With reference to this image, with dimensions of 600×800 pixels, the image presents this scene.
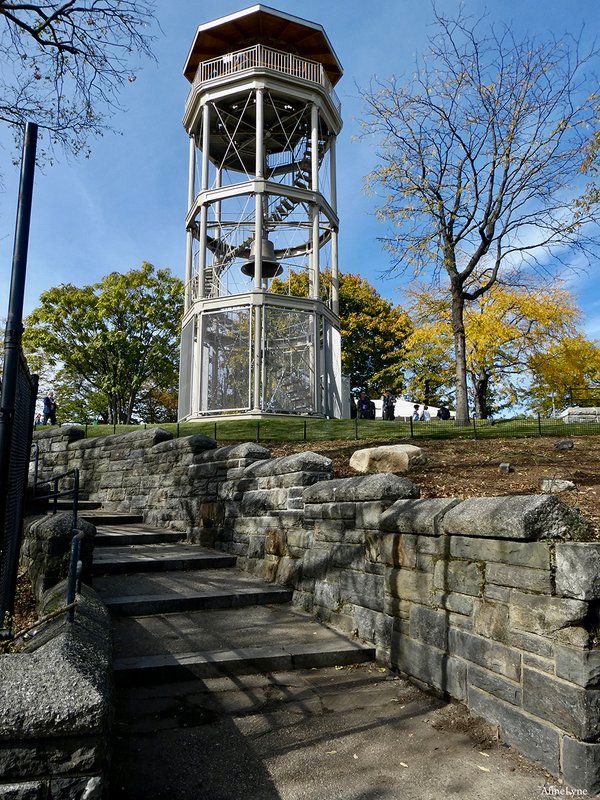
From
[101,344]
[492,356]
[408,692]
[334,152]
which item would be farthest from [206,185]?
[408,692]

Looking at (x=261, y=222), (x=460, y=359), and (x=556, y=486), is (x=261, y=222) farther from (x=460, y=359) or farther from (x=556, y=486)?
(x=556, y=486)

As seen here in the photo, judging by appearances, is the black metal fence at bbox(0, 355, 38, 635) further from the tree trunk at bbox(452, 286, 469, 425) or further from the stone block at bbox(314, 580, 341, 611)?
the tree trunk at bbox(452, 286, 469, 425)

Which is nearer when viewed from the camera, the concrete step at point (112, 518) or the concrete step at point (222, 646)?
the concrete step at point (222, 646)

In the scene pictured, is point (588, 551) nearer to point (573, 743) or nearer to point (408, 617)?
point (573, 743)

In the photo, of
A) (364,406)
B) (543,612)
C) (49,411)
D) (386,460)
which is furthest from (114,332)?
(543,612)

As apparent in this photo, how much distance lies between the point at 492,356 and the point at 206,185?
57.5ft

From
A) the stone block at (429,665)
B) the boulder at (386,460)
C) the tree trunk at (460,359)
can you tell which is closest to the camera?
the stone block at (429,665)

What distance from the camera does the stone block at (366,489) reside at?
504 cm

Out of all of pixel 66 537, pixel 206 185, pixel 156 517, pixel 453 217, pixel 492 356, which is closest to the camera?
pixel 66 537

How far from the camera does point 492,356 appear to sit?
30.8 meters

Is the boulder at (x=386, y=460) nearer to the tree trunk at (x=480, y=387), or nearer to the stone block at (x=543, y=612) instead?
the stone block at (x=543, y=612)

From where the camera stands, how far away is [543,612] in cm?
317

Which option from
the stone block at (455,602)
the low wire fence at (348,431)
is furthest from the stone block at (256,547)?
the low wire fence at (348,431)

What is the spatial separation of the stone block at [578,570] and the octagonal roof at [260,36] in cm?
2240
